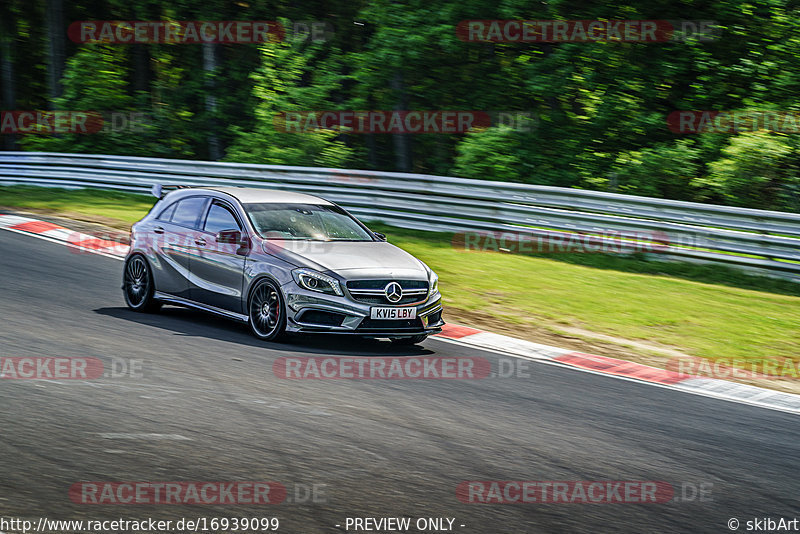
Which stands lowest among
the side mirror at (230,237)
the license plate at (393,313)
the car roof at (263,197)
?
the license plate at (393,313)

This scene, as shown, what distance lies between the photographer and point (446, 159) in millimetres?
28688

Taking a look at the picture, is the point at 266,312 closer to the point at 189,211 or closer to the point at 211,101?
the point at 189,211

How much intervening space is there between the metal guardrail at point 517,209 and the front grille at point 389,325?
7415 mm

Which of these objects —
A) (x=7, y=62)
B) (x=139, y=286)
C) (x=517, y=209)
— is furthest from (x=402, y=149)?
(x=139, y=286)

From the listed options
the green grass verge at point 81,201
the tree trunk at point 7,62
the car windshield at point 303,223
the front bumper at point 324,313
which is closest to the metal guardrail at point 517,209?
the green grass verge at point 81,201

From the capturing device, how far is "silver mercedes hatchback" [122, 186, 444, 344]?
9102 mm

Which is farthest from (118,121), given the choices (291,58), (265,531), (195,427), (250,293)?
(265,531)

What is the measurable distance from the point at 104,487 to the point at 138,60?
3269 centimetres

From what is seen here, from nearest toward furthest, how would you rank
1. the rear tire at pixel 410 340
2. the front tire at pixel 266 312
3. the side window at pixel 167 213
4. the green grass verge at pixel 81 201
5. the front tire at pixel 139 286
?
the front tire at pixel 266 312
the rear tire at pixel 410 340
the front tire at pixel 139 286
the side window at pixel 167 213
the green grass verge at pixel 81 201

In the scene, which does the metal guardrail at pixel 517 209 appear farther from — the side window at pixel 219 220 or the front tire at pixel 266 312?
the front tire at pixel 266 312

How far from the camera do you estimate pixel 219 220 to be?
10219 mm

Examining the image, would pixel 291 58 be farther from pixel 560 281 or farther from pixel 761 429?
pixel 761 429

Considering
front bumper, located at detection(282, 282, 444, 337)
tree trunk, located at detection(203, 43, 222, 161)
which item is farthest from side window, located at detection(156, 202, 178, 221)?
tree trunk, located at detection(203, 43, 222, 161)

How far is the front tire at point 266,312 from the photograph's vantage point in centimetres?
920
